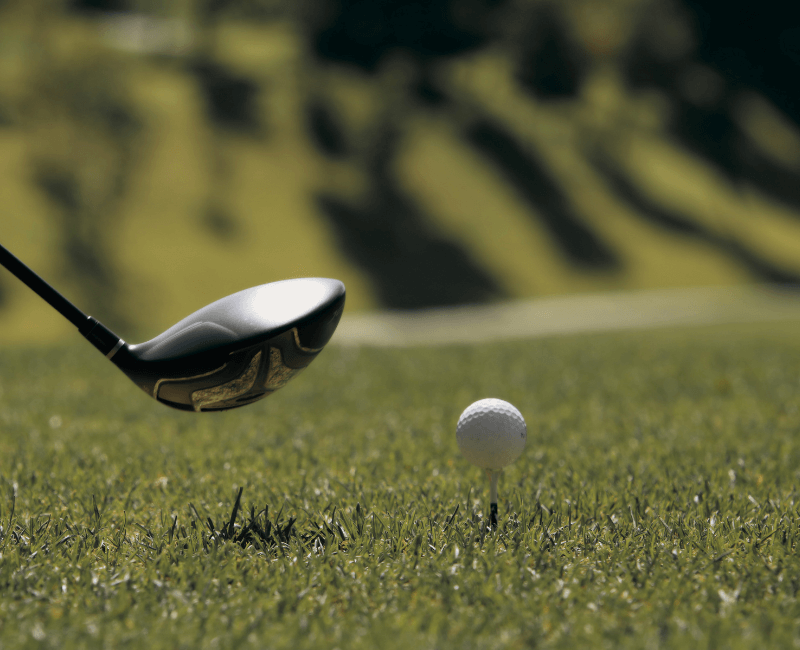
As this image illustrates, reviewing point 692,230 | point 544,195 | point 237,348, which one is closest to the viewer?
point 237,348

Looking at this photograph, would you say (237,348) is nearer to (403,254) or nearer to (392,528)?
(392,528)

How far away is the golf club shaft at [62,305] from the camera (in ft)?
10.2

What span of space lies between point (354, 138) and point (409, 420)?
3683 cm

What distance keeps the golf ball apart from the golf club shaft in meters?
1.61

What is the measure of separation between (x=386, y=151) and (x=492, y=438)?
129 feet

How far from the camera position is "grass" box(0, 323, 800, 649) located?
259 cm

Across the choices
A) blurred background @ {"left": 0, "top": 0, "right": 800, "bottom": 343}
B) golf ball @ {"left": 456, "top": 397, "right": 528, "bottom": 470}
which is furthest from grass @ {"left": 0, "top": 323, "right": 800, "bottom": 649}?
blurred background @ {"left": 0, "top": 0, "right": 800, "bottom": 343}

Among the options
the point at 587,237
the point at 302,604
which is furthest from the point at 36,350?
the point at 587,237

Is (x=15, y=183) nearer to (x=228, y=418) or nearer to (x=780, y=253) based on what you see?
(x=228, y=418)

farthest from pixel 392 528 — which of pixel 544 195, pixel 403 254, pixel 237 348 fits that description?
pixel 544 195

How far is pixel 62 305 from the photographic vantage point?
311 cm

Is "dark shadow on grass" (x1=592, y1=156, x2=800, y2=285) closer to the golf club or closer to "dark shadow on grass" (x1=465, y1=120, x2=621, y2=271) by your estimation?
"dark shadow on grass" (x1=465, y1=120, x2=621, y2=271)

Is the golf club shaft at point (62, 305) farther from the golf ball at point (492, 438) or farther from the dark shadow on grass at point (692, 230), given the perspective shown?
the dark shadow on grass at point (692, 230)

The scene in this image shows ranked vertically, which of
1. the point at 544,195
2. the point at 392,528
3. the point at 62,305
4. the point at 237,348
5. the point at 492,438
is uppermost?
the point at 62,305
